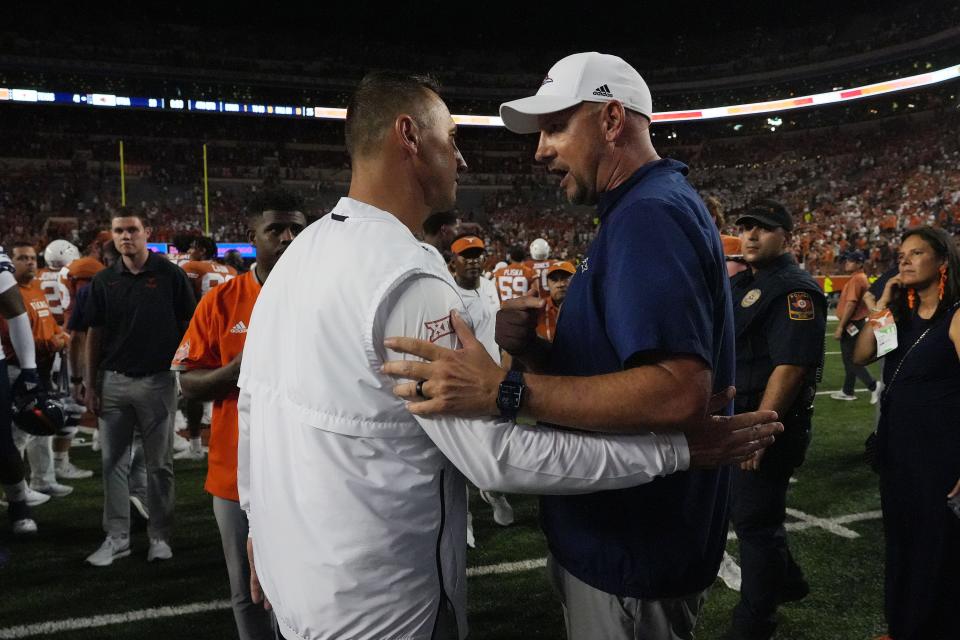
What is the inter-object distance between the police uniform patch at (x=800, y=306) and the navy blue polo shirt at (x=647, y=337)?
72.0 inches

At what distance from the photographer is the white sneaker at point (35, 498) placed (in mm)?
5703

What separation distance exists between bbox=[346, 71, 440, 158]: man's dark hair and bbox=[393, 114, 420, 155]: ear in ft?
0.07

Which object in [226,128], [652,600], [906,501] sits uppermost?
Result: [226,128]

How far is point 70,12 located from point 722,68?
40.2 meters

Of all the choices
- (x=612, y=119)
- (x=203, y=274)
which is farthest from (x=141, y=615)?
(x=203, y=274)

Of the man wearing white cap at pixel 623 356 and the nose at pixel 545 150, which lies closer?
the man wearing white cap at pixel 623 356

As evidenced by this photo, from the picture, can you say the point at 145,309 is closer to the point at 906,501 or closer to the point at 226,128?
the point at 906,501

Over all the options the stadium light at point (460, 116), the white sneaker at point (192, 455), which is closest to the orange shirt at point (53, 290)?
the white sneaker at point (192, 455)

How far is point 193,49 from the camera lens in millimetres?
39562

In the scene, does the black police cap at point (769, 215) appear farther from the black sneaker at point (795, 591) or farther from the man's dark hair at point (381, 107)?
the man's dark hair at point (381, 107)

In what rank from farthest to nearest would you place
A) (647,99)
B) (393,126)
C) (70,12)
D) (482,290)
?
(70,12), (482,290), (647,99), (393,126)

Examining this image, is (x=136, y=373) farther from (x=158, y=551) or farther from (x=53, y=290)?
(x=53, y=290)

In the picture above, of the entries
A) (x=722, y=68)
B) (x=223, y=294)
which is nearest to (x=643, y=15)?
(x=722, y=68)

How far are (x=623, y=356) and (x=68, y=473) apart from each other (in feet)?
22.5
